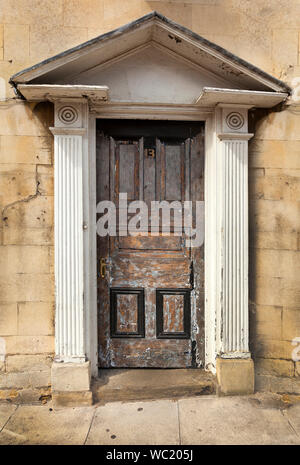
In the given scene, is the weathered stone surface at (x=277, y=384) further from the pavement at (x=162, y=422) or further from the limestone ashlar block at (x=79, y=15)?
the limestone ashlar block at (x=79, y=15)

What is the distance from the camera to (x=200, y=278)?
360 centimetres

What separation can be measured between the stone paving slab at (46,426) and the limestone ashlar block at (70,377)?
200mm

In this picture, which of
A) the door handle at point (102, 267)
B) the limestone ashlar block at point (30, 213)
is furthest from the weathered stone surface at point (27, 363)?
the limestone ashlar block at point (30, 213)

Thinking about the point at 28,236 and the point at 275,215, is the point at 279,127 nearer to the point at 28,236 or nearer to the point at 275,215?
the point at 275,215

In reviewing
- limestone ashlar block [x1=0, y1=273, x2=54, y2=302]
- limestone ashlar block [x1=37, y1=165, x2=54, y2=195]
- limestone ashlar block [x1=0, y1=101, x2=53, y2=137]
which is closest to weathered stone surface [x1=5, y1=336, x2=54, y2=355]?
limestone ashlar block [x1=0, y1=273, x2=54, y2=302]

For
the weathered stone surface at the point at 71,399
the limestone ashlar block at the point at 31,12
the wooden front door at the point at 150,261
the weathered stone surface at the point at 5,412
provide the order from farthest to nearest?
the wooden front door at the point at 150,261, the limestone ashlar block at the point at 31,12, the weathered stone surface at the point at 71,399, the weathered stone surface at the point at 5,412

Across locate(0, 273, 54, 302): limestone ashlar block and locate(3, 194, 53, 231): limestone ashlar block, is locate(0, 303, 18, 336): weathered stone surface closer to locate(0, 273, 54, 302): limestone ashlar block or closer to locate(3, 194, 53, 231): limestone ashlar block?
locate(0, 273, 54, 302): limestone ashlar block

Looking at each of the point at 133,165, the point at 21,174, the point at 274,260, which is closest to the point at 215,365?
the point at 274,260

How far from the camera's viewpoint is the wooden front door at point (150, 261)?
352 cm

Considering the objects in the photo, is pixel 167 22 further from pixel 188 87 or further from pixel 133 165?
pixel 133 165

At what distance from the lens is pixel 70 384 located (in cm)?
317

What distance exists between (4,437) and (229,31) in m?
4.59

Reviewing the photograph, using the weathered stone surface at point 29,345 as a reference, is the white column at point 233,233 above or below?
above

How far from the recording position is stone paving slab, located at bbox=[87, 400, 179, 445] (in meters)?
2.68
